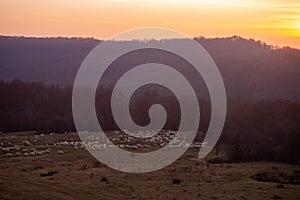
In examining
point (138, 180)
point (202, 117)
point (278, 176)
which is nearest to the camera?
point (138, 180)

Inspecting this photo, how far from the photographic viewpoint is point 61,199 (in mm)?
26828

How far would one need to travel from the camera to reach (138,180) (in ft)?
116

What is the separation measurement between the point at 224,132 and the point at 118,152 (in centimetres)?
1913

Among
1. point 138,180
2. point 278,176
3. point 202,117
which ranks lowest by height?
point 278,176

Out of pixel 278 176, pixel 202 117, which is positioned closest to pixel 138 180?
pixel 278 176

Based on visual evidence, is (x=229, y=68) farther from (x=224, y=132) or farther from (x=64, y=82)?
(x=224, y=132)

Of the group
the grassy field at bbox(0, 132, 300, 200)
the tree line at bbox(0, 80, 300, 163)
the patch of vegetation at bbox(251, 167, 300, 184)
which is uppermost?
the tree line at bbox(0, 80, 300, 163)

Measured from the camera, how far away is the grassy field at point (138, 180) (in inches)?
1164

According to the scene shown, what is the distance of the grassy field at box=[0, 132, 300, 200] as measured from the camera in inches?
1164

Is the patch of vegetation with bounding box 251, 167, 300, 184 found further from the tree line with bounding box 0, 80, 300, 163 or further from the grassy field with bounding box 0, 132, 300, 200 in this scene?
the tree line with bounding box 0, 80, 300, 163

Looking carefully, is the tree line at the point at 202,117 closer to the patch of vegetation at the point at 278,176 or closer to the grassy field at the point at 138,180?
the grassy field at the point at 138,180

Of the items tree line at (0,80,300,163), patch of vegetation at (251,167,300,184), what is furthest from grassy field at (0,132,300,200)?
tree line at (0,80,300,163)

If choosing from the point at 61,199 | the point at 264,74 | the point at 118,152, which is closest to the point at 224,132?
the point at 118,152

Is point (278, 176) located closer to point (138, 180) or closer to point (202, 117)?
point (138, 180)
